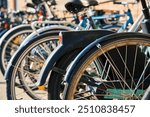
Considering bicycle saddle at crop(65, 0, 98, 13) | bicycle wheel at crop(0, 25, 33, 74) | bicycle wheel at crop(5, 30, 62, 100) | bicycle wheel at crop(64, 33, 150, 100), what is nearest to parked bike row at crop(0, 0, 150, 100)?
bicycle wheel at crop(64, 33, 150, 100)

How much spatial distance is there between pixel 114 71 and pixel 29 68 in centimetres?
154

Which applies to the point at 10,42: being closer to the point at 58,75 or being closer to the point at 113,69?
the point at 58,75

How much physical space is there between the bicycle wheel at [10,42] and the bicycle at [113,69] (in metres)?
2.38

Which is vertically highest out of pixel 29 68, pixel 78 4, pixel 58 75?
pixel 78 4

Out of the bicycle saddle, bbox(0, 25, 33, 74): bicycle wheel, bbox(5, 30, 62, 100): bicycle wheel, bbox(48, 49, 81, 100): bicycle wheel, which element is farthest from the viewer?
bbox(0, 25, 33, 74): bicycle wheel

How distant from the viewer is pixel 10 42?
20.2ft

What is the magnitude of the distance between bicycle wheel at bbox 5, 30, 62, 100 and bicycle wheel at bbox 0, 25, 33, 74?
1.06 metres

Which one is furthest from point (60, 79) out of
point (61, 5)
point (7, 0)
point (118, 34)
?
point (7, 0)

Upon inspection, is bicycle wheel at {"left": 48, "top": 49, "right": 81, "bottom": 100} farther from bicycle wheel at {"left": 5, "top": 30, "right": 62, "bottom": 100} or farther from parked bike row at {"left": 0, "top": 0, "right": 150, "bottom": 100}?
bicycle wheel at {"left": 5, "top": 30, "right": 62, "bottom": 100}

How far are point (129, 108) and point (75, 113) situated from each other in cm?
40

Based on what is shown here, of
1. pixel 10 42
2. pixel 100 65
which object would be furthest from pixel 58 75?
pixel 10 42

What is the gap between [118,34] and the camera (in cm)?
340

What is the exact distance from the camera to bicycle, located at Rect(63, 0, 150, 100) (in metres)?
3.38

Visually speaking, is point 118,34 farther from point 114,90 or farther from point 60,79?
point 60,79
